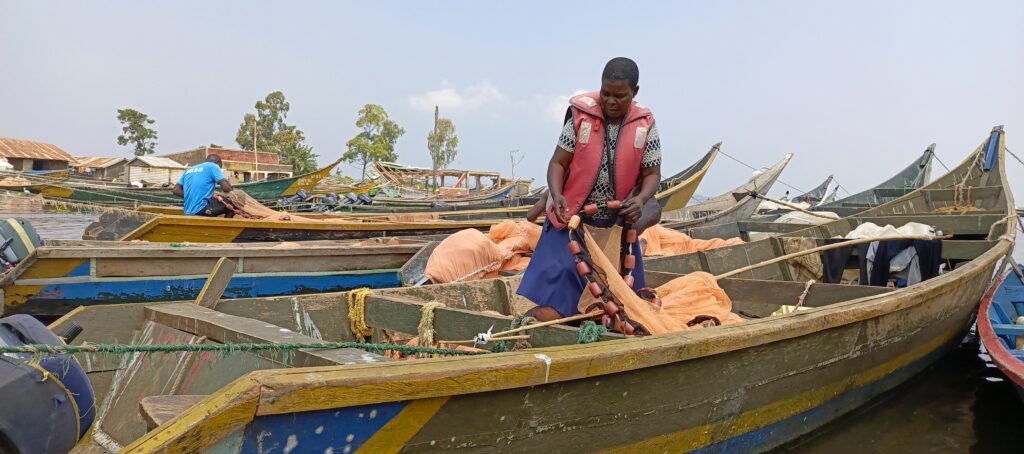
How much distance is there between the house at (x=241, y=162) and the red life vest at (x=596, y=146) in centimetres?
3242

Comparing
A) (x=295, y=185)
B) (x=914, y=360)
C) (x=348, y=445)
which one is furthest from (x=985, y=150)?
(x=295, y=185)

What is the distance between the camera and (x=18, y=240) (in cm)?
478

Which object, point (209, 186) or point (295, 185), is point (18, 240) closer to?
point (209, 186)

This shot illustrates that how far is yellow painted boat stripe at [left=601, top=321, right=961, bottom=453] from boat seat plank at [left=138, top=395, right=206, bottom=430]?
1.36 m

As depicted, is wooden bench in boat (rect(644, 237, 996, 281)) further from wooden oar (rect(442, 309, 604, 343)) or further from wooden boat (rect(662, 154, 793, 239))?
wooden boat (rect(662, 154, 793, 239))

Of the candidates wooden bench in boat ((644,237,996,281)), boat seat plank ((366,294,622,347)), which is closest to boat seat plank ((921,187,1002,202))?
wooden bench in boat ((644,237,996,281))

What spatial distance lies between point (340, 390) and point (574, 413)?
32.3 inches

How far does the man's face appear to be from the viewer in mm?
2633

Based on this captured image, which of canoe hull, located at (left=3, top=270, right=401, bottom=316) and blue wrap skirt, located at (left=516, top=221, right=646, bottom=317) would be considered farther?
canoe hull, located at (left=3, top=270, right=401, bottom=316)

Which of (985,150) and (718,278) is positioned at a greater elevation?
(985,150)

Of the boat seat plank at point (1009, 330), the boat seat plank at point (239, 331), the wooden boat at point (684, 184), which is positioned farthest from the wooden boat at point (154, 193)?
the boat seat plank at point (1009, 330)

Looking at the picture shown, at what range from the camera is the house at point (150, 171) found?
31922mm

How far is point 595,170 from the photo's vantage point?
2.81 m

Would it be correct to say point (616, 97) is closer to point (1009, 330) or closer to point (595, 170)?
point (595, 170)
